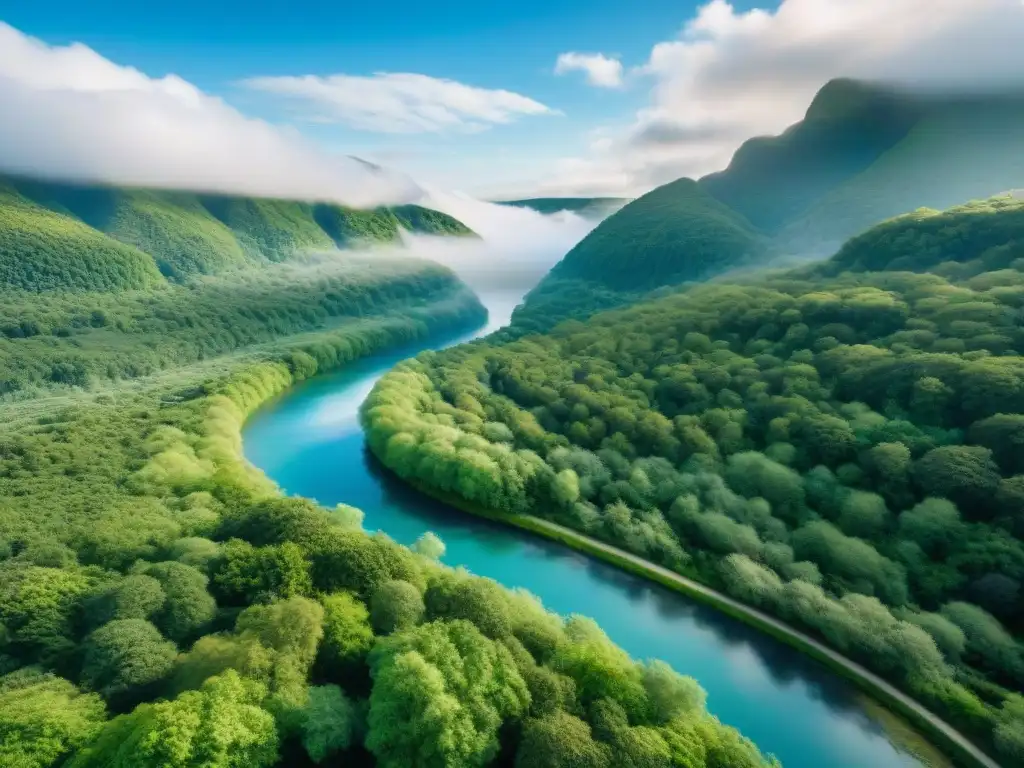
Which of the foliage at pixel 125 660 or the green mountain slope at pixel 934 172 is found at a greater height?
the green mountain slope at pixel 934 172

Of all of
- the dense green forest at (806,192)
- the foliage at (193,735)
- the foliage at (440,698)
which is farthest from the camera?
the dense green forest at (806,192)

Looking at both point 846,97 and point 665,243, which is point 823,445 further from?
point 846,97

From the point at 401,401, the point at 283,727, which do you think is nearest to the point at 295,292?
the point at 401,401

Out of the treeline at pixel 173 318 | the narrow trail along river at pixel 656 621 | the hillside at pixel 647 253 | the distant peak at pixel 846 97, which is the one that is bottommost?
the treeline at pixel 173 318

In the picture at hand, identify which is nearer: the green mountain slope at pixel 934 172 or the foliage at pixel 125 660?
the foliage at pixel 125 660

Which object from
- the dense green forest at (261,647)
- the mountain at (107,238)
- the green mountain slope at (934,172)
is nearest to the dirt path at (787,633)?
the dense green forest at (261,647)

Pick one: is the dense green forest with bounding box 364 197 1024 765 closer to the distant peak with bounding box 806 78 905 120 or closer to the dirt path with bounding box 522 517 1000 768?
the dirt path with bounding box 522 517 1000 768

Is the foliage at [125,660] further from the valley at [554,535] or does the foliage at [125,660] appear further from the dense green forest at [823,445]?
the dense green forest at [823,445]

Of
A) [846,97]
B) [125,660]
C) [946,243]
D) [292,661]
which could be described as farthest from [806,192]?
[125,660]

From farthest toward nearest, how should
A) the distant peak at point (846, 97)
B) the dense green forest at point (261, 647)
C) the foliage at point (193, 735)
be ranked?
the distant peak at point (846, 97) → the dense green forest at point (261, 647) → the foliage at point (193, 735)
